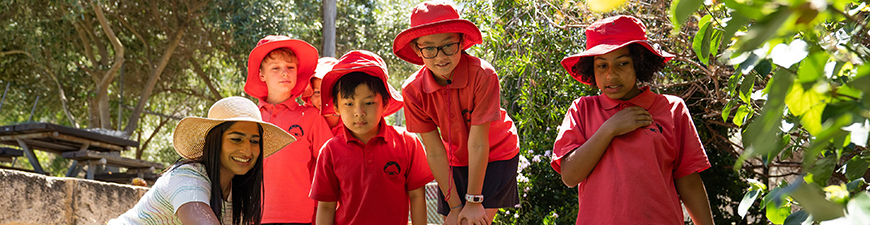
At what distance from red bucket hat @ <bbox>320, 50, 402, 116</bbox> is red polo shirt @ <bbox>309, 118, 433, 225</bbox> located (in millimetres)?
156

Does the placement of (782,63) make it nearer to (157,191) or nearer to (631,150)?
(631,150)

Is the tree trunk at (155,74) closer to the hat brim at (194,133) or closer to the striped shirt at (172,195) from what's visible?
the hat brim at (194,133)

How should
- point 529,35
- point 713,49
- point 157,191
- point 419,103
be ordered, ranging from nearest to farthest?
point 713,49, point 157,191, point 419,103, point 529,35

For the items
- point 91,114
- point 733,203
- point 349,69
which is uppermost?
point 91,114

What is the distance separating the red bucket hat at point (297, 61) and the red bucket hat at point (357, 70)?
1.65 feet

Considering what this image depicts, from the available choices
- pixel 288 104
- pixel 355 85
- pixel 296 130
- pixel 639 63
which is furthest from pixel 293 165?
pixel 639 63

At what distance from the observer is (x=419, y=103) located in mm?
2443

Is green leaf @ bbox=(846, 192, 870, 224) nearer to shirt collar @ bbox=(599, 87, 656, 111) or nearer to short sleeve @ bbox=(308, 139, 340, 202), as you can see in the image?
shirt collar @ bbox=(599, 87, 656, 111)

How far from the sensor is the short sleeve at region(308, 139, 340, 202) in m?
2.57

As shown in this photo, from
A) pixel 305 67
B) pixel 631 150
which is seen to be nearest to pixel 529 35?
pixel 305 67

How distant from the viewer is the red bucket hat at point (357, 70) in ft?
8.73

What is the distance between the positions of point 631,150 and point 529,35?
2.29 m

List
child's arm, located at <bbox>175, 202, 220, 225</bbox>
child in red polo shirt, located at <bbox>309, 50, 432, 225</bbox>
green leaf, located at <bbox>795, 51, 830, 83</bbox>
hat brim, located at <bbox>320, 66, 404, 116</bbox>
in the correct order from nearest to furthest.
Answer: green leaf, located at <bbox>795, 51, 830, 83</bbox>
child's arm, located at <bbox>175, 202, 220, 225</bbox>
child in red polo shirt, located at <bbox>309, 50, 432, 225</bbox>
hat brim, located at <bbox>320, 66, 404, 116</bbox>

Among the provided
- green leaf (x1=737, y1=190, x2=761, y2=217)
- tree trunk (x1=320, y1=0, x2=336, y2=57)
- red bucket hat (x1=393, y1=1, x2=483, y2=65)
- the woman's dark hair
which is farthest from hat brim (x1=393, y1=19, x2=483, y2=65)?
tree trunk (x1=320, y1=0, x2=336, y2=57)
